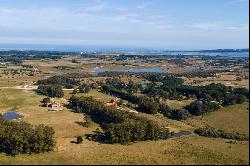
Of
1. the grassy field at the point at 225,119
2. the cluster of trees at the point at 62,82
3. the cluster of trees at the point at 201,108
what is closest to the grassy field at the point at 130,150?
the grassy field at the point at 225,119

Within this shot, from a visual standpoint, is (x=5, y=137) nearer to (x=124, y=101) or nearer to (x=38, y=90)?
(x=124, y=101)

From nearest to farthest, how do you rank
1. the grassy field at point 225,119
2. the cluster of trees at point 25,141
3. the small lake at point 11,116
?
the cluster of trees at point 25,141
the grassy field at point 225,119
the small lake at point 11,116

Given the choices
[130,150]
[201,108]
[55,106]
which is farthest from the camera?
[55,106]

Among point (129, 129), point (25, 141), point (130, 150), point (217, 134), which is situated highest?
point (25, 141)

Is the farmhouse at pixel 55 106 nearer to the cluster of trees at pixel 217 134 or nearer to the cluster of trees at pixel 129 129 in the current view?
the cluster of trees at pixel 129 129

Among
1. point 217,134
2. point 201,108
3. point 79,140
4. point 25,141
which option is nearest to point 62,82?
point 201,108

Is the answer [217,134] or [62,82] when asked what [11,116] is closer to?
[217,134]

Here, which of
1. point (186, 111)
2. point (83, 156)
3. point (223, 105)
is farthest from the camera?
point (223, 105)

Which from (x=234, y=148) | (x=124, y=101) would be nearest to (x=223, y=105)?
(x=124, y=101)

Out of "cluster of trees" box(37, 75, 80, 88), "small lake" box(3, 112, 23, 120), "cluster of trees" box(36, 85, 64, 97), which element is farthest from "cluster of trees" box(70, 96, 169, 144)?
"cluster of trees" box(37, 75, 80, 88)
